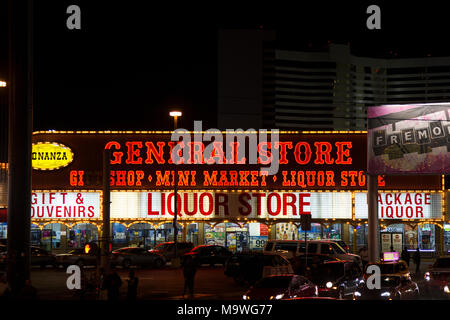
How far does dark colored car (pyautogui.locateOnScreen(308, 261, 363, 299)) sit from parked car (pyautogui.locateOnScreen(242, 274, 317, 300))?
2044 mm

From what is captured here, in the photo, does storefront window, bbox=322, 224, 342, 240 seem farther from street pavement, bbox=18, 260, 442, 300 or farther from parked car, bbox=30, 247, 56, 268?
parked car, bbox=30, 247, 56, 268

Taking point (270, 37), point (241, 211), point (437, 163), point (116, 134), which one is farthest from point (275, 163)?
point (270, 37)

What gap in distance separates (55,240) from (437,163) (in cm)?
3120

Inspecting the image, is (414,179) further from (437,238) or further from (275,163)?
(275,163)

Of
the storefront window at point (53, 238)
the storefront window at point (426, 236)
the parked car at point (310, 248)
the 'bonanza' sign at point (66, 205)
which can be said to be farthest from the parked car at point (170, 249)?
the storefront window at point (426, 236)

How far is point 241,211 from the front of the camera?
148 ft

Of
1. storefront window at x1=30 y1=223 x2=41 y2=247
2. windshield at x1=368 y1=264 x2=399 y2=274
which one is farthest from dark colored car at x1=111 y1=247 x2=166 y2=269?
windshield at x1=368 y1=264 x2=399 y2=274

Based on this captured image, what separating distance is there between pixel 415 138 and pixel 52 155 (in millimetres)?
26610

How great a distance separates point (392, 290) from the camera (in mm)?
21938

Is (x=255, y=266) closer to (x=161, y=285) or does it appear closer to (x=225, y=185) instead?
(x=161, y=285)

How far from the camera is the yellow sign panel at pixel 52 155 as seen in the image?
150 feet

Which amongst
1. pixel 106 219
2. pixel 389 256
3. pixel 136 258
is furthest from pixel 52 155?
pixel 389 256
